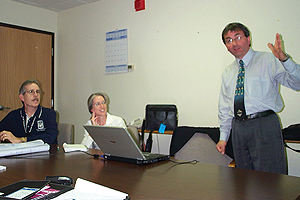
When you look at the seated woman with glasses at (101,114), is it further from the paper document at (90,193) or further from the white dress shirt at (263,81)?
the paper document at (90,193)

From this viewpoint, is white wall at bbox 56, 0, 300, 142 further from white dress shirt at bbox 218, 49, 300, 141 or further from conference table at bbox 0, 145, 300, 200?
conference table at bbox 0, 145, 300, 200

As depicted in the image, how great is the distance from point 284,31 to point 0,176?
284 cm

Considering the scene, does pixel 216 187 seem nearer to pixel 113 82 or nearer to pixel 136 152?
pixel 136 152

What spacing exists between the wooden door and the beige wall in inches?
6.5

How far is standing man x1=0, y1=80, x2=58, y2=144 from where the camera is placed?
2730 millimetres

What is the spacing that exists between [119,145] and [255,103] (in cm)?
109

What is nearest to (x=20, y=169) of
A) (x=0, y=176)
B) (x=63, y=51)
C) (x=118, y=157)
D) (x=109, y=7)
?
(x=0, y=176)

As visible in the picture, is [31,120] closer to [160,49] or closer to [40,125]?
[40,125]

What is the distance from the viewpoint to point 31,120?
2777 mm

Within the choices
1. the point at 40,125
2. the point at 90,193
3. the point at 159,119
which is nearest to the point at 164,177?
the point at 90,193

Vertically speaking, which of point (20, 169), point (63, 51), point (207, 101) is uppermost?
point (63, 51)

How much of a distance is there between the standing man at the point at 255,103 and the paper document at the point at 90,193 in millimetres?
1345

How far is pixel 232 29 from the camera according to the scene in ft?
7.10

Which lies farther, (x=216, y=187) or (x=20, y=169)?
(x=20, y=169)
